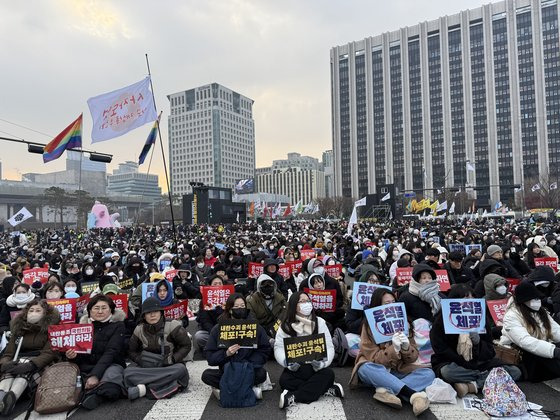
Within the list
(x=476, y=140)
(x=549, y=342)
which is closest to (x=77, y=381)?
(x=549, y=342)

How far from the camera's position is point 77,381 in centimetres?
500

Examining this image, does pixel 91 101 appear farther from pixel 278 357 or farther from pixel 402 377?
pixel 402 377

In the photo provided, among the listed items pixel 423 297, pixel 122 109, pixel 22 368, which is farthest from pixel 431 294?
pixel 122 109

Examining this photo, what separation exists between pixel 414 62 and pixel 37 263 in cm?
12126

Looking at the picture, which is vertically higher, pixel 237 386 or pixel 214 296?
pixel 214 296

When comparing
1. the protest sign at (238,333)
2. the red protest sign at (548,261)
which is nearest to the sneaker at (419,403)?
the protest sign at (238,333)

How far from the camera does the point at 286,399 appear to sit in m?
4.74

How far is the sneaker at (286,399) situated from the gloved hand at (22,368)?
3010mm

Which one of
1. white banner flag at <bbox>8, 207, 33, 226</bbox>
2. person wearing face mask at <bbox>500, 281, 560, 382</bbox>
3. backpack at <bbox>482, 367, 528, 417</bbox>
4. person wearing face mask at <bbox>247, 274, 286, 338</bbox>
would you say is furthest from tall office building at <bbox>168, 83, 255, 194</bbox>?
backpack at <bbox>482, 367, 528, 417</bbox>

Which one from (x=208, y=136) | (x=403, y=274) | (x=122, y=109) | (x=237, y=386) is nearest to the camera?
(x=237, y=386)

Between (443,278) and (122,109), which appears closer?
(443,278)

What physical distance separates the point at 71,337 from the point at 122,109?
10.3 meters

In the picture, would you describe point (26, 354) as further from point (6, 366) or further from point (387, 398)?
point (387, 398)

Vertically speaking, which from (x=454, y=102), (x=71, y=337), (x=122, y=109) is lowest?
(x=71, y=337)
